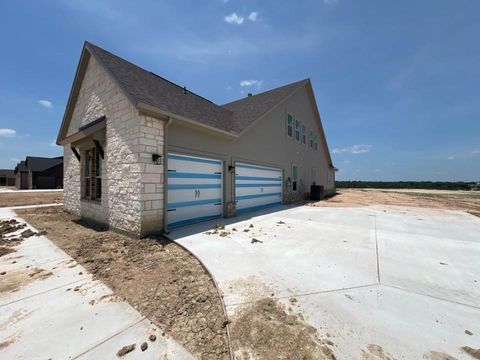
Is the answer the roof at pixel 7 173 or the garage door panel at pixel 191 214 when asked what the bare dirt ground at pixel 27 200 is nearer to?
the garage door panel at pixel 191 214

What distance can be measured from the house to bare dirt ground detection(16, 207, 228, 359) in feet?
2.61

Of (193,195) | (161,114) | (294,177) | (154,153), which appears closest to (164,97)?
(161,114)

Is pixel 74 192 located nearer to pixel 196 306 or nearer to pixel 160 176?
pixel 160 176

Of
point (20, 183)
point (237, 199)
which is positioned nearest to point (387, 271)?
point (237, 199)

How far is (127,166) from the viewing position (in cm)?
549

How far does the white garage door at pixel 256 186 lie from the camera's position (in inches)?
348

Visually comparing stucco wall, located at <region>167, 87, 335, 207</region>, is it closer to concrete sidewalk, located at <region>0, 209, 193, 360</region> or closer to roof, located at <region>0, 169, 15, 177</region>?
concrete sidewalk, located at <region>0, 209, 193, 360</region>

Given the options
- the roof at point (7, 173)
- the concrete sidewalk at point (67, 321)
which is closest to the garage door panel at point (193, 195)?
the concrete sidewalk at point (67, 321)

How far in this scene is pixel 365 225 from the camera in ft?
21.4

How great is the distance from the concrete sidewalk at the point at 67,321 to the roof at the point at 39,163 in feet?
126

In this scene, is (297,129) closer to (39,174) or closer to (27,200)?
(27,200)

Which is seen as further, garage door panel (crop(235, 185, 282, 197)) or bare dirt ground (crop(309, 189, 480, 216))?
bare dirt ground (crop(309, 189, 480, 216))

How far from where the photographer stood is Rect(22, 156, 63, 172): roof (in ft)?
100

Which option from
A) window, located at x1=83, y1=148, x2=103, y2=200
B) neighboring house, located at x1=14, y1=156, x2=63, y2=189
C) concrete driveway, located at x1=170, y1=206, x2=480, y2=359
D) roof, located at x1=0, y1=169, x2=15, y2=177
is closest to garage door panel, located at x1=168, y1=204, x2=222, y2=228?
concrete driveway, located at x1=170, y1=206, x2=480, y2=359
